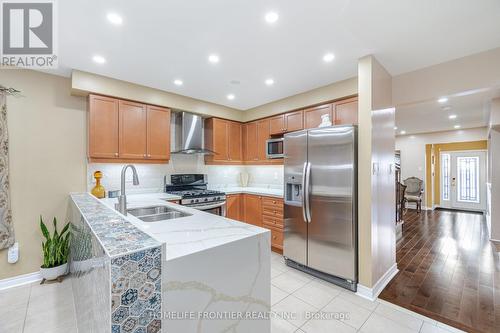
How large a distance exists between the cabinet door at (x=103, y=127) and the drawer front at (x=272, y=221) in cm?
249

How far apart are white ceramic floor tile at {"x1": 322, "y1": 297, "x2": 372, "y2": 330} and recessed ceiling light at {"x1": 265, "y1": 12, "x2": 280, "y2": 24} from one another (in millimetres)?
2753

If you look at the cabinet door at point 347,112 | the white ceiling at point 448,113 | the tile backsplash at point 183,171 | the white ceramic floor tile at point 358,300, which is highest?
the white ceiling at point 448,113

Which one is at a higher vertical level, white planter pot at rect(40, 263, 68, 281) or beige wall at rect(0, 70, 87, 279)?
beige wall at rect(0, 70, 87, 279)

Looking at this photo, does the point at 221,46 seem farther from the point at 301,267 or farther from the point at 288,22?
the point at 301,267

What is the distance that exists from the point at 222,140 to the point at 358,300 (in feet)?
10.7

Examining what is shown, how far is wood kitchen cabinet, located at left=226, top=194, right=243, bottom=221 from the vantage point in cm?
391

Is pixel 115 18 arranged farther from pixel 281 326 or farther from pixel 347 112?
pixel 281 326

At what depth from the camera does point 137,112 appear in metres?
3.27

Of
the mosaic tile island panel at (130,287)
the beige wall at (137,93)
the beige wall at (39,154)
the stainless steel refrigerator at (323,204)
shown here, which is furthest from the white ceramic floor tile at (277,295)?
the beige wall at (137,93)

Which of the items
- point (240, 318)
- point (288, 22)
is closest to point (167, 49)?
point (288, 22)

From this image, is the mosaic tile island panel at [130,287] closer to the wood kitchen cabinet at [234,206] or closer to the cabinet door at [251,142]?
the wood kitchen cabinet at [234,206]

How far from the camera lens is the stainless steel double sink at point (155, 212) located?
2086 millimetres

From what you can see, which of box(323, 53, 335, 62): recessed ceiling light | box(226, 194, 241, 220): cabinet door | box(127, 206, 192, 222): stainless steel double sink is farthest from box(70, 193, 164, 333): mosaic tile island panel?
box(226, 194, 241, 220): cabinet door

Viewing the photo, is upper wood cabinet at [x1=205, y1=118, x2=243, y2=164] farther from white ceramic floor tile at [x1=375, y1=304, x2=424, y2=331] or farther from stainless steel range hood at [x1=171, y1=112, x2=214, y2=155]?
white ceramic floor tile at [x1=375, y1=304, x2=424, y2=331]
